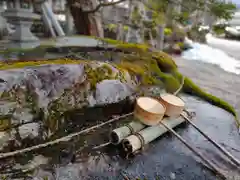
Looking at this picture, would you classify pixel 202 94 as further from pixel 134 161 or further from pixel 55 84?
pixel 55 84

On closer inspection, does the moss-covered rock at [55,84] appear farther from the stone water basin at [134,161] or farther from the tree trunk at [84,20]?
the tree trunk at [84,20]

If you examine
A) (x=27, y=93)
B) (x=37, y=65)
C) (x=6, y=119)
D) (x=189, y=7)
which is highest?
(x=189, y=7)

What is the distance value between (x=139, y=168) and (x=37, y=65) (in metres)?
1.95

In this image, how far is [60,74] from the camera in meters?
2.88

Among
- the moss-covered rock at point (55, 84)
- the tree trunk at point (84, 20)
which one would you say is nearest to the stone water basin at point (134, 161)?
the moss-covered rock at point (55, 84)

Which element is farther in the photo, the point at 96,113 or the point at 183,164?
the point at 96,113

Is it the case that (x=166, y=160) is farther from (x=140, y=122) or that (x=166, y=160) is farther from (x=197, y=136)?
(x=197, y=136)

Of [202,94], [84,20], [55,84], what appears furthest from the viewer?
[84,20]

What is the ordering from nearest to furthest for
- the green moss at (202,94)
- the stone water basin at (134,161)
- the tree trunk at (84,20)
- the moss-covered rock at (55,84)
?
the stone water basin at (134,161), the moss-covered rock at (55,84), the green moss at (202,94), the tree trunk at (84,20)

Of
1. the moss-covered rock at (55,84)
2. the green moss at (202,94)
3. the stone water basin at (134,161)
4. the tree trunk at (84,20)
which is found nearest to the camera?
the stone water basin at (134,161)

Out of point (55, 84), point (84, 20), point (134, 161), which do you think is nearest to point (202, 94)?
point (134, 161)

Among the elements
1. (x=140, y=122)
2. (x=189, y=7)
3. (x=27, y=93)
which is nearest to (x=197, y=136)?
(x=140, y=122)

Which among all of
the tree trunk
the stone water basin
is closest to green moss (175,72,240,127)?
the stone water basin

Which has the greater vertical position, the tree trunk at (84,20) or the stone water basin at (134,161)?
the tree trunk at (84,20)
